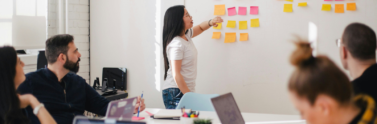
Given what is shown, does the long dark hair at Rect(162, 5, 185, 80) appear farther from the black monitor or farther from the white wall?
the black monitor

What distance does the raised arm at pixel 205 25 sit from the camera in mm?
2941

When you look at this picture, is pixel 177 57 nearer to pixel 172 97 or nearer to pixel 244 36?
pixel 172 97

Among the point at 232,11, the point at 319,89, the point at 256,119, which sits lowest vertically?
the point at 256,119

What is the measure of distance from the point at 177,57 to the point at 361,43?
53.8 inches

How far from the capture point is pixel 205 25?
2992 mm

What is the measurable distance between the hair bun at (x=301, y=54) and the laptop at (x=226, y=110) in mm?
590

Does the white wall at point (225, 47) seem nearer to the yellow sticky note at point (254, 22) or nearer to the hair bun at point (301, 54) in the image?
the yellow sticky note at point (254, 22)

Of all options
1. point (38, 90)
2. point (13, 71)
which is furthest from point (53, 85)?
point (13, 71)

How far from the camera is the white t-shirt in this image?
8.19 feet

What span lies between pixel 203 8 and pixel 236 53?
1.95ft

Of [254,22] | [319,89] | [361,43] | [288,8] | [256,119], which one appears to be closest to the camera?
[319,89]

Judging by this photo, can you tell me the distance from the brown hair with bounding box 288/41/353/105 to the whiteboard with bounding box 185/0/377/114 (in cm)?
211

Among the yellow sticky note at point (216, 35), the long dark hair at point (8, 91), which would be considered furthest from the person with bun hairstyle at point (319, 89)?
the yellow sticky note at point (216, 35)

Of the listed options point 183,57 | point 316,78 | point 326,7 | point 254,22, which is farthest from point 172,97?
point 316,78
